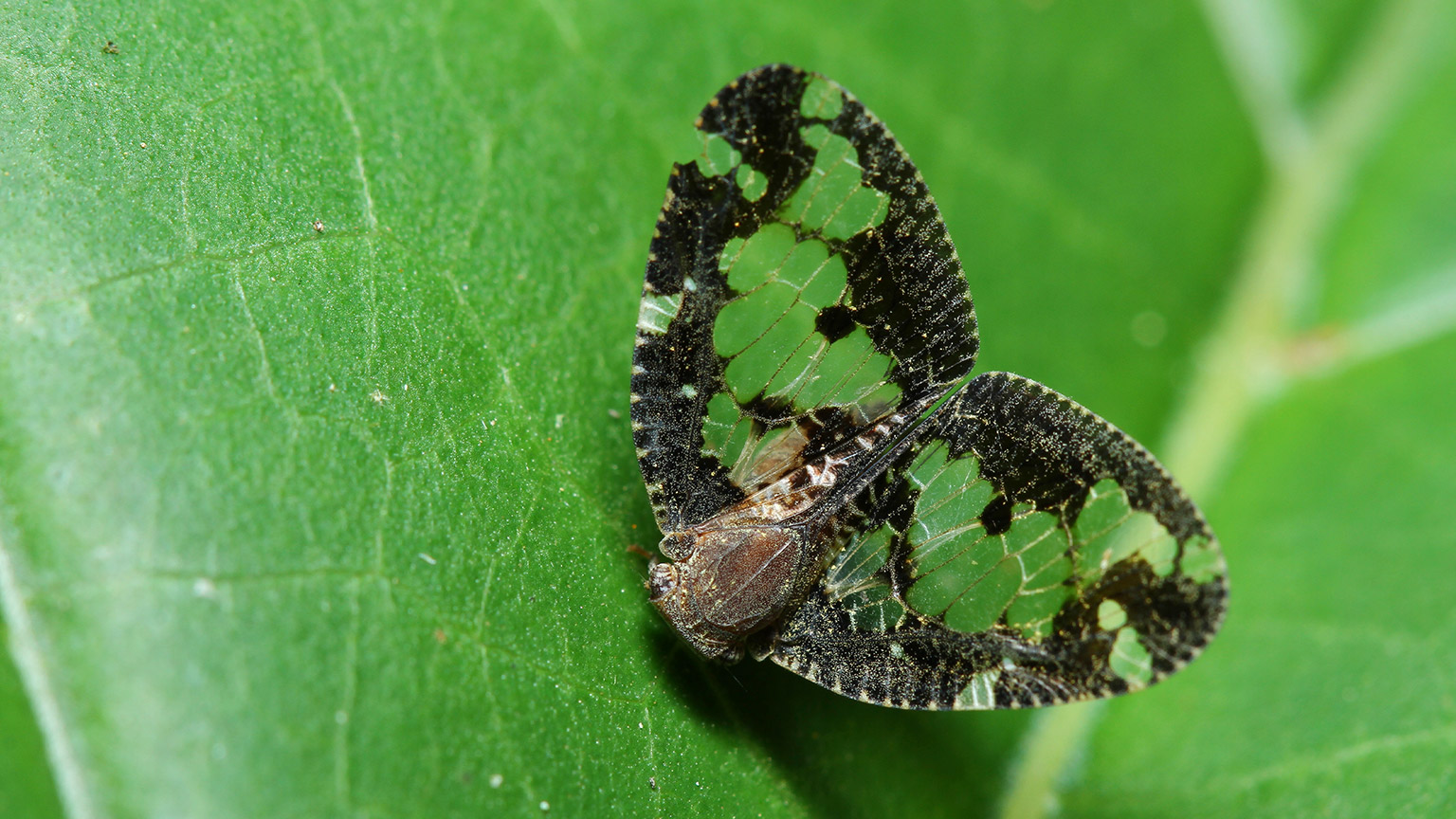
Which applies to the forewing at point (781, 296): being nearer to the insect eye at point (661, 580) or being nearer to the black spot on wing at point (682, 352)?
the black spot on wing at point (682, 352)

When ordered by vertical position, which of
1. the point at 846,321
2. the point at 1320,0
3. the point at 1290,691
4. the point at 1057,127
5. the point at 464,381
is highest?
the point at 1320,0

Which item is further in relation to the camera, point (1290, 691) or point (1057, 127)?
point (1057, 127)

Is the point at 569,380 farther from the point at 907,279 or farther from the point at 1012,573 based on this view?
the point at 1012,573

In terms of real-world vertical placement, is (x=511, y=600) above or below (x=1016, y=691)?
below

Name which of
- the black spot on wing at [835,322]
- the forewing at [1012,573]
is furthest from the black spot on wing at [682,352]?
the forewing at [1012,573]

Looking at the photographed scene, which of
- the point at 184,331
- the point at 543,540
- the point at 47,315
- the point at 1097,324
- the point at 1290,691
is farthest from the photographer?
the point at 1097,324

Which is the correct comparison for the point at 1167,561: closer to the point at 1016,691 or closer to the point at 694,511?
the point at 1016,691

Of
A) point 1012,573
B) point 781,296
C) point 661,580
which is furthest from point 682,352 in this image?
point 1012,573

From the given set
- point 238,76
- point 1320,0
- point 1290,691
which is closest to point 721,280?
point 238,76
